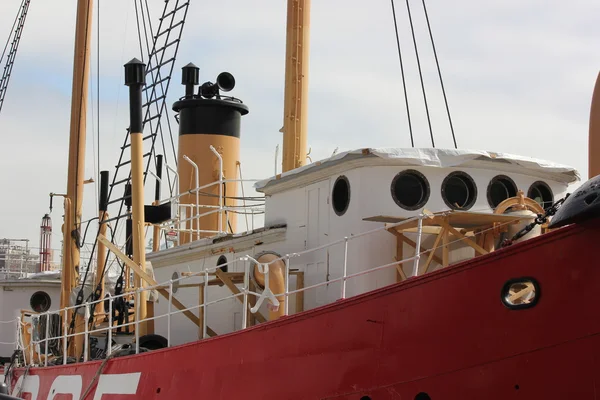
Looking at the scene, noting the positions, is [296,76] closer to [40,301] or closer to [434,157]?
[434,157]

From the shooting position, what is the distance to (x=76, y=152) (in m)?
18.5

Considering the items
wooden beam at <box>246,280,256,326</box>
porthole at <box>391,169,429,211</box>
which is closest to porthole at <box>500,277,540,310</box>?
porthole at <box>391,169,429,211</box>

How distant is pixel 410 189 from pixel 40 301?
1302cm

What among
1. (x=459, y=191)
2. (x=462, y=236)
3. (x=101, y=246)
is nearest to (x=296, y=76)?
(x=459, y=191)

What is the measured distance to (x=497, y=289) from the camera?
8133 millimetres

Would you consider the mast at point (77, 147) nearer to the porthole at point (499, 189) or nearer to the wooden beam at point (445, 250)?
the porthole at point (499, 189)

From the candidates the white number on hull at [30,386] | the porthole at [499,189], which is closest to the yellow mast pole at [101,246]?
the white number on hull at [30,386]

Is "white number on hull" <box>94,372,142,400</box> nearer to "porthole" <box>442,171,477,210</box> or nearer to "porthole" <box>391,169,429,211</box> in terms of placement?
"porthole" <box>391,169,429,211</box>

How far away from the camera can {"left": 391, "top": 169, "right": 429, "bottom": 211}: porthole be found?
11.9 meters

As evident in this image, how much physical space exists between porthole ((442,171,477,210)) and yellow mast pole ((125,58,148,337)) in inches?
181

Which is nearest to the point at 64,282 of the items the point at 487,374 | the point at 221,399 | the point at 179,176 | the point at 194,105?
the point at 179,176

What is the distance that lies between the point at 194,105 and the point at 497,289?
505 inches

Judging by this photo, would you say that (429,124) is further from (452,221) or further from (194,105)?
(194,105)

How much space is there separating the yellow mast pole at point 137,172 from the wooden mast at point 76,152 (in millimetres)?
3419
